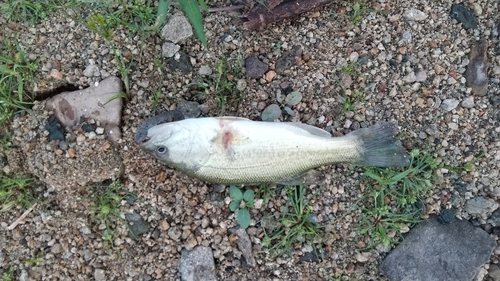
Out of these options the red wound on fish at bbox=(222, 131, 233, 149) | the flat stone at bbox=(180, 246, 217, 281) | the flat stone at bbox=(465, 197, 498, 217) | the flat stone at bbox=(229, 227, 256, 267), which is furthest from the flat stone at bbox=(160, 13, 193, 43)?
the flat stone at bbox=(465, 197, 498, 217)

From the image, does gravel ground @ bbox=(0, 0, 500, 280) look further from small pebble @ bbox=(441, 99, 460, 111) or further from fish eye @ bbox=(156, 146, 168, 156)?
fish eye @ bbox=(156, 146, 168, 156)

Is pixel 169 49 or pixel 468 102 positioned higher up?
pixel 169 49

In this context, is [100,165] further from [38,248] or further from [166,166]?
[38,248]

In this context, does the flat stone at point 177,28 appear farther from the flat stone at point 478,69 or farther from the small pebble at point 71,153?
the flat stone at point 478,69

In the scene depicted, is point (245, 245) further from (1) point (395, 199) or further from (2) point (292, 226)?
(1) point (395, 199)

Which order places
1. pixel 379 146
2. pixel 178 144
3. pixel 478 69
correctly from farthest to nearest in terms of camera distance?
pixel 478 69
pixel 379 146
pixel 178 144

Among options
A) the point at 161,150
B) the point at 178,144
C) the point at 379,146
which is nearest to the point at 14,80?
the point at 161,150
